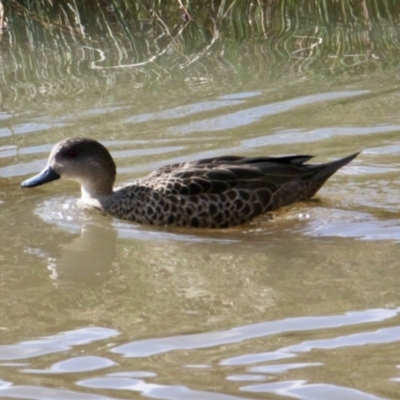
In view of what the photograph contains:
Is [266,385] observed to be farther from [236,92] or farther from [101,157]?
[236,92]

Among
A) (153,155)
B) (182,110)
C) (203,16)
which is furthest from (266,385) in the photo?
(203,16)

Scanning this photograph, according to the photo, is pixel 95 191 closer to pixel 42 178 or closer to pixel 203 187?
pixel 42 178

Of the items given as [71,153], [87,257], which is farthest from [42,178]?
[87,257]

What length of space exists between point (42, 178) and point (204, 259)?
182cm

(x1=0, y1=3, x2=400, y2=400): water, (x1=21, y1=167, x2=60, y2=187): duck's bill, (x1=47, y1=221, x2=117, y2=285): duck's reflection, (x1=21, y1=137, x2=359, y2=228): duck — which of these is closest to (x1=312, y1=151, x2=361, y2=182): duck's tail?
(x1=21, y1=137, x2=359, y2=228): duck

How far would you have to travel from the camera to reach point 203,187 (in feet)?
25.9

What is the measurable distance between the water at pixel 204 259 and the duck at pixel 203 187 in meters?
0.12

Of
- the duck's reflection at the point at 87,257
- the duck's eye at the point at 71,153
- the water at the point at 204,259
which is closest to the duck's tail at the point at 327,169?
the water at the point at 204,259

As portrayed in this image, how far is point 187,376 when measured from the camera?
4.96 meters

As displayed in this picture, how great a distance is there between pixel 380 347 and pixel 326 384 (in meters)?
0.49

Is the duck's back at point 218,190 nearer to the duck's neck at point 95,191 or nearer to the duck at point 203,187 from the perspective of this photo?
the duck at point 203,187

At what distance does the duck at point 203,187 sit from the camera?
7.83 meters

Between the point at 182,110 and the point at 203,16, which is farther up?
the point at 203,16

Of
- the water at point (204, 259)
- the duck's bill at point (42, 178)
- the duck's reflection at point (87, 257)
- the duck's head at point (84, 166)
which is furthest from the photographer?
the duck's head at point (84, 166)
